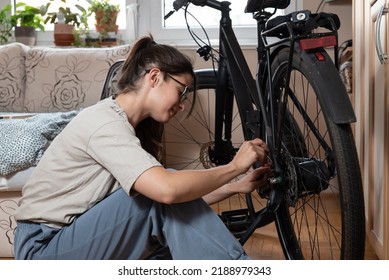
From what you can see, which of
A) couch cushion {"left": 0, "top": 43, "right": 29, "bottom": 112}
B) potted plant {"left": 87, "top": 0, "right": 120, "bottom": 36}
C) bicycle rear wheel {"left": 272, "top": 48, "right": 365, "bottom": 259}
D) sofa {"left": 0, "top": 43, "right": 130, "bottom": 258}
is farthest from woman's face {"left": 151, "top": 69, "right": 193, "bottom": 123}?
potted plant {"left": 87, "top": 0, "right": 120, "bottom": 36}

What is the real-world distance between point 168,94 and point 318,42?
347 mm

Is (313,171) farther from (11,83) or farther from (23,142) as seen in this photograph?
(11,83)

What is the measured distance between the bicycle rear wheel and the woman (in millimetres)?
100

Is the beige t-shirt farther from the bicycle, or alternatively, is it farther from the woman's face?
the bicycle

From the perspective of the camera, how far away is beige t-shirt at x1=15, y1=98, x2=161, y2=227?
1225 mm

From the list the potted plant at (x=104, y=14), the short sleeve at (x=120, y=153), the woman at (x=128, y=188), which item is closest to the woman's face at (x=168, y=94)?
the woman at (x=128, y=188)

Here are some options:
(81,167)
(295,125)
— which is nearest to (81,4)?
(295,125)

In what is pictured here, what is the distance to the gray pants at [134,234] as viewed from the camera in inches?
48.1

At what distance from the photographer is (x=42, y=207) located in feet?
4.33

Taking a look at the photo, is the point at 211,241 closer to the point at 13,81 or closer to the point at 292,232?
the point at 292,232

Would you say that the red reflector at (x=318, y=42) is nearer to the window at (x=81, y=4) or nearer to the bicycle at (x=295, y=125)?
the bicycle at (x=295, y=125)

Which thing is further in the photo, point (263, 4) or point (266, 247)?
point (266, 247)

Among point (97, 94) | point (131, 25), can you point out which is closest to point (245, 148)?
point (97, 94)

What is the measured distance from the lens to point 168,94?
134cm
